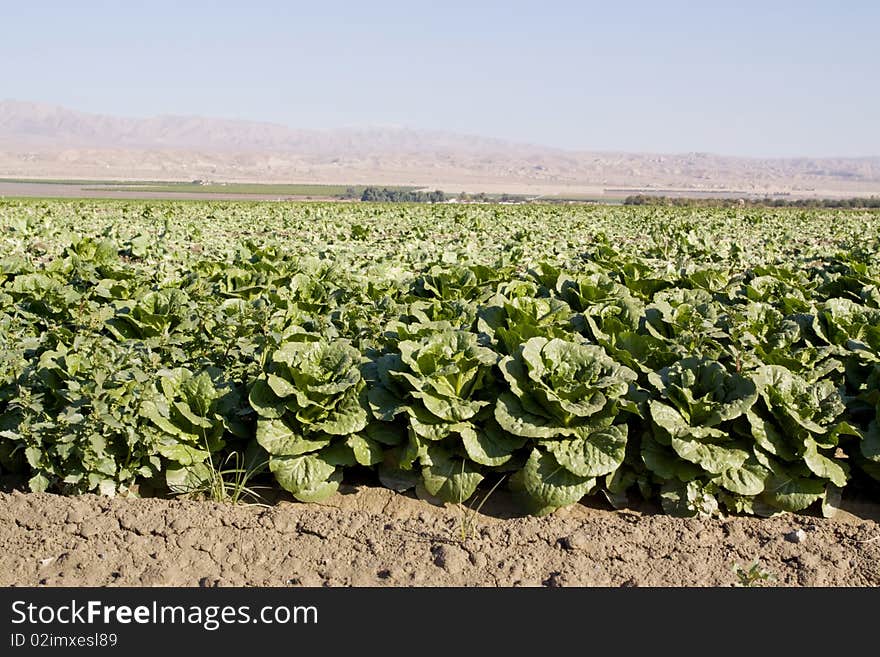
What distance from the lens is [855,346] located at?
16.0ft

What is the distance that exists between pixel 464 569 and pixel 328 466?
112 cm

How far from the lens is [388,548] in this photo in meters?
3.62

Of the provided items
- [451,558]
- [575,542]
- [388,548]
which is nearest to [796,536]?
[575,542]

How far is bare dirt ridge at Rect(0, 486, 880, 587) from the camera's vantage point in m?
3.42

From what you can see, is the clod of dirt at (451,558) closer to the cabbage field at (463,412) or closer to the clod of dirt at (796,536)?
the cabbage field at (463,412)

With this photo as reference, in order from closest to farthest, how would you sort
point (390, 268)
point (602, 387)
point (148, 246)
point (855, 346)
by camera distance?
point (602, 387) < point (855, 346) < point (390, 268) < point (148, 246)

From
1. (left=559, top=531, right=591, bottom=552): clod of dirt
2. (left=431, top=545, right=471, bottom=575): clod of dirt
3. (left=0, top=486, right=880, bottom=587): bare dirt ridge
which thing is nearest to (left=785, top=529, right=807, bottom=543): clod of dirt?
(left=0, top=486, right=880, bottom=587): bare dirt ridge

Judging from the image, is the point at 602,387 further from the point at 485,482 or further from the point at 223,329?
the point at 223,329

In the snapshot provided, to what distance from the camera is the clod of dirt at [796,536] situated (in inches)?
148

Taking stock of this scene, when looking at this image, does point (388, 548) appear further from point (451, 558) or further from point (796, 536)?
point (796, 536)

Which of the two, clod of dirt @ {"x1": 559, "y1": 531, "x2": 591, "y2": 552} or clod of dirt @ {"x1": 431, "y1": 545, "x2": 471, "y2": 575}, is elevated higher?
clod of dirt @ {"x1": 559, "y1": 531, "x2": 591, "y2": 552}

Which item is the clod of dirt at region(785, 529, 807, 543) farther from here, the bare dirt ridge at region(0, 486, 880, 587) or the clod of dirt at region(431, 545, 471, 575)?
the clod of dirt at region(431, 545, 471, 575)

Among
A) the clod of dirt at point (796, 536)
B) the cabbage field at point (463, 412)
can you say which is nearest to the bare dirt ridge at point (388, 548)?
the clod of dirt at point (796, 536)
